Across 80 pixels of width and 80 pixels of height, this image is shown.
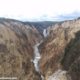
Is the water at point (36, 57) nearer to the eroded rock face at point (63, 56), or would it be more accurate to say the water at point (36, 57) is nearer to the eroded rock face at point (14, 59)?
A: the eroded rock face at point (63, 56)

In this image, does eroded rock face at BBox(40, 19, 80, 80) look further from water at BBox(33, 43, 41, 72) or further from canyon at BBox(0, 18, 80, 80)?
water at BBox(33, 43, 41, 72)

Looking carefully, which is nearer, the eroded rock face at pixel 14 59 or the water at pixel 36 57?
the eroded rock face at pixel 14 59

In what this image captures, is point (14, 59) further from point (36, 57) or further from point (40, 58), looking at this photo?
point (36, 57)

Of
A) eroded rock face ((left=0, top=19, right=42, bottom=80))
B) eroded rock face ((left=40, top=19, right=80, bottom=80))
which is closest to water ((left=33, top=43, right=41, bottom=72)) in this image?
eroded rock face ((left=40, top=19, right=80, bottom=80))

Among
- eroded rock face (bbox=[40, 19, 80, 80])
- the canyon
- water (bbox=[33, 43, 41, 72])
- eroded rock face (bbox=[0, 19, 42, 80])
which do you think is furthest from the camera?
water (bbox=[33, 43, 41, 72])

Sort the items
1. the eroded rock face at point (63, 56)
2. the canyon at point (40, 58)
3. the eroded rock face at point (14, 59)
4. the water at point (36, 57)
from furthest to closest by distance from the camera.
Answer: the water at point (36, 57)
the eroded rock face at point (63, 56)
the eroded rock face at point (14, 59)
the canyon at point (40, 58)

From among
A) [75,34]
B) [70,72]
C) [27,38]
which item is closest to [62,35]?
[75,34]

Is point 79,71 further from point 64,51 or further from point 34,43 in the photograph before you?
point 34,43

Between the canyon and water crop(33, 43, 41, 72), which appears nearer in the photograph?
the canyon

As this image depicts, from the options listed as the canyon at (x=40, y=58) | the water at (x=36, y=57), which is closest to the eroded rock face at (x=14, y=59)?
the canyon at (x=40, y=58)

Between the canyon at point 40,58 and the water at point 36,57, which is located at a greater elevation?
the canyon at point 40,58

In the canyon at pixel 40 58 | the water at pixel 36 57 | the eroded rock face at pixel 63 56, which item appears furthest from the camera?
the water at pixel 36 57
